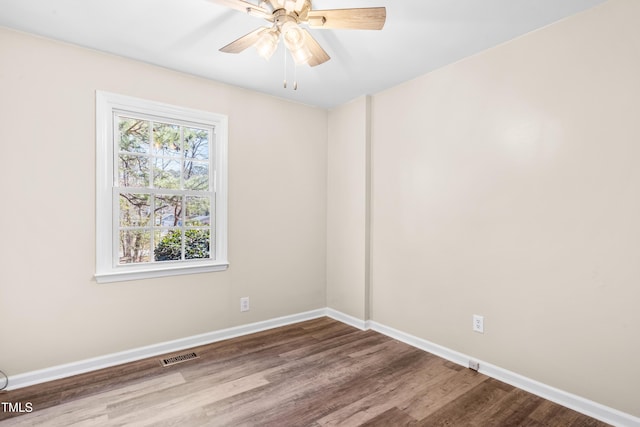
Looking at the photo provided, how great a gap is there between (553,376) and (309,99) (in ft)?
10.3

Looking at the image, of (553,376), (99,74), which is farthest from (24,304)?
(553,376)

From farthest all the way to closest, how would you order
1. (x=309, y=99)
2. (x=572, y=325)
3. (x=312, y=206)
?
(x=312, y=206) < (x=309, y=99) < (x=572, y=325)

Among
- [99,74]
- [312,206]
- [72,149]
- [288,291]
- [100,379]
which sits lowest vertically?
[100,379]

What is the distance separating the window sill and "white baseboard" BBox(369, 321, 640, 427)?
6.34ft

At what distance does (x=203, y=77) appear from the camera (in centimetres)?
303

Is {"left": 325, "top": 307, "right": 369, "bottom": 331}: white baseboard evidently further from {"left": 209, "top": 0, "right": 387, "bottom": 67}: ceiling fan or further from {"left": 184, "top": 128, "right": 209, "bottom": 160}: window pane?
{"left": 209, "top": 0, "right": 387, "bottom": 67}: ceiling fan

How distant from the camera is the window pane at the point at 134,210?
2732mm

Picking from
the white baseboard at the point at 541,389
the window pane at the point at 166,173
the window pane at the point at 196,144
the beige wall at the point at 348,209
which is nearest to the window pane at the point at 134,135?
the window pane at the point at 166,173

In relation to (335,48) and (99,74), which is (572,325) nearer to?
(335,48)

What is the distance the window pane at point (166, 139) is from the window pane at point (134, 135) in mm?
70

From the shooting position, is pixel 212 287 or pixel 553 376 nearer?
pixel 553 376

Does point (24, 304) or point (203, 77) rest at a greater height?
point (203, 77)

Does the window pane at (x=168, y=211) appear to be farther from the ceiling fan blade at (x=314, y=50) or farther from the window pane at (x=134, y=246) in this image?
the ceiling fan blade at (x=314, y=50)

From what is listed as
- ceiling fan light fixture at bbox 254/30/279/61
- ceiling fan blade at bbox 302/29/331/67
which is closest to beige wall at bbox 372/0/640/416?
ceiling fan blade at bbox 302/29/331/67
